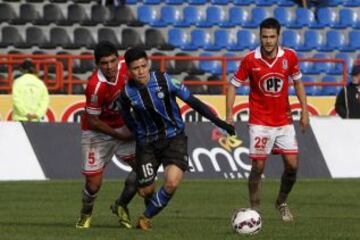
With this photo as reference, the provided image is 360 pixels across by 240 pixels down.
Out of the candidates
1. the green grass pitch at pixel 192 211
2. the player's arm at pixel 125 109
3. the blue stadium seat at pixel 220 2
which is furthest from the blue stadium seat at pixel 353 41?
the player's arm at pixel 125 109

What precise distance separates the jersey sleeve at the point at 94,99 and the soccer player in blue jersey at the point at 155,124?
385 millimetres

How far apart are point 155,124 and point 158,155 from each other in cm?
33

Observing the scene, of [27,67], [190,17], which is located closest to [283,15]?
[190,17]

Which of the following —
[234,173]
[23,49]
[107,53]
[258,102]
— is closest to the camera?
[107,53]

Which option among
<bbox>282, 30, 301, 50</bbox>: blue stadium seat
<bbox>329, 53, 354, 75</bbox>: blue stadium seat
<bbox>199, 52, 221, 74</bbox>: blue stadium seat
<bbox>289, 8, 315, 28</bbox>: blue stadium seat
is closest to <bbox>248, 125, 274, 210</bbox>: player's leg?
<bbox>199, 52, 221, 74</bbox>: blue stadium seat

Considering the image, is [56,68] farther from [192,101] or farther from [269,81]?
[192,101]

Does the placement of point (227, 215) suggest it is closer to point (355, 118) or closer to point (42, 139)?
point (42, 139)

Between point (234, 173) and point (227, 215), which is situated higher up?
point (227, 215)

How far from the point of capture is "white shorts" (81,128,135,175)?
530 inches

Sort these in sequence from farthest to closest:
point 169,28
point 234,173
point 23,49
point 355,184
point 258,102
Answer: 1. point 169,28
2. point 23,49
3. point 234,173
4. point 355,184
5. point 258,102

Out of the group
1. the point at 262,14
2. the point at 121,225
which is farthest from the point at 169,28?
the point at 121,225

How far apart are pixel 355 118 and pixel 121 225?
39.7ft

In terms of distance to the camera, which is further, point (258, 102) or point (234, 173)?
point (234, 173)

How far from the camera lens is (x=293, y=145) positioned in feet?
48.4
